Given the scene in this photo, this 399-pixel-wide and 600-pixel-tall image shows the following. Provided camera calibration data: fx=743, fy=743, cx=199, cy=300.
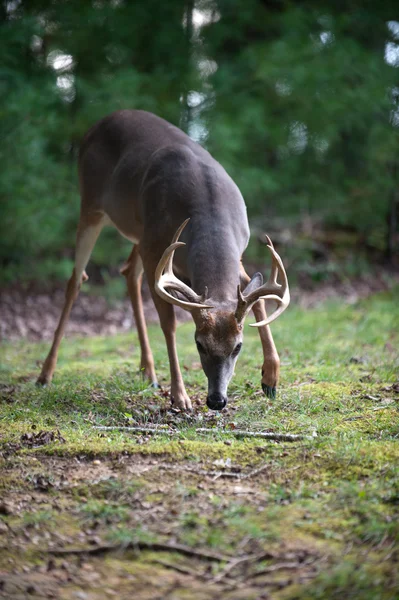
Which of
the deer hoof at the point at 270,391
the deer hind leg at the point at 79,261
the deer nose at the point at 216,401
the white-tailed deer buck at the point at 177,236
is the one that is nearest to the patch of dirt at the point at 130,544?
the deer nose at the point at 216,401

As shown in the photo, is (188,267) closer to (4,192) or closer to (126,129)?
(126,129)

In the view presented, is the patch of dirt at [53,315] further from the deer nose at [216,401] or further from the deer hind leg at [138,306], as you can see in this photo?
the deer nose at [216,401]

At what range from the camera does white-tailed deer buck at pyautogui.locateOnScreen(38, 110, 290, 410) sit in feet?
15.4

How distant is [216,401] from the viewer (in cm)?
458

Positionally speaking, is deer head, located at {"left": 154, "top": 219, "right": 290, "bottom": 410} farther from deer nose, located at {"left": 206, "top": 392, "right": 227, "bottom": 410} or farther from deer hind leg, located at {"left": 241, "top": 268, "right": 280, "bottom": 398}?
deer hind leg, located at {"left": 241, "top": 268, "right": 280, "bottom": 398}

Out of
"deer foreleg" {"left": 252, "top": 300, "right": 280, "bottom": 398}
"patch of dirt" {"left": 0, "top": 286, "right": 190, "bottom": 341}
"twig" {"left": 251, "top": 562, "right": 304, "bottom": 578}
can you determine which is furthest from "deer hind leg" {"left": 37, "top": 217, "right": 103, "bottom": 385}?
"twig" {"left": 251, "top": 562, "right": 304, "bottom": 578}

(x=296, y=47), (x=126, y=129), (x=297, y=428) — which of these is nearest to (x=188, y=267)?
(x=297, y=428)

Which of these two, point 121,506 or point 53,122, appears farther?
point 53,122

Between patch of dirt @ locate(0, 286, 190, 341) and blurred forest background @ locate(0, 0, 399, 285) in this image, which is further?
blurred forest background @ locate(0, 0, 399, 285)

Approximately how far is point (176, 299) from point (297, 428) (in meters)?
1.07

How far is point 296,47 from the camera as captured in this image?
1280 centimetres

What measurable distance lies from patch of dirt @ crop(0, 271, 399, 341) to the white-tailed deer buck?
3.02 m

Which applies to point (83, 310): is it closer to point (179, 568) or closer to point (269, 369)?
point (269, 369)

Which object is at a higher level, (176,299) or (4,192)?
(176,299)
